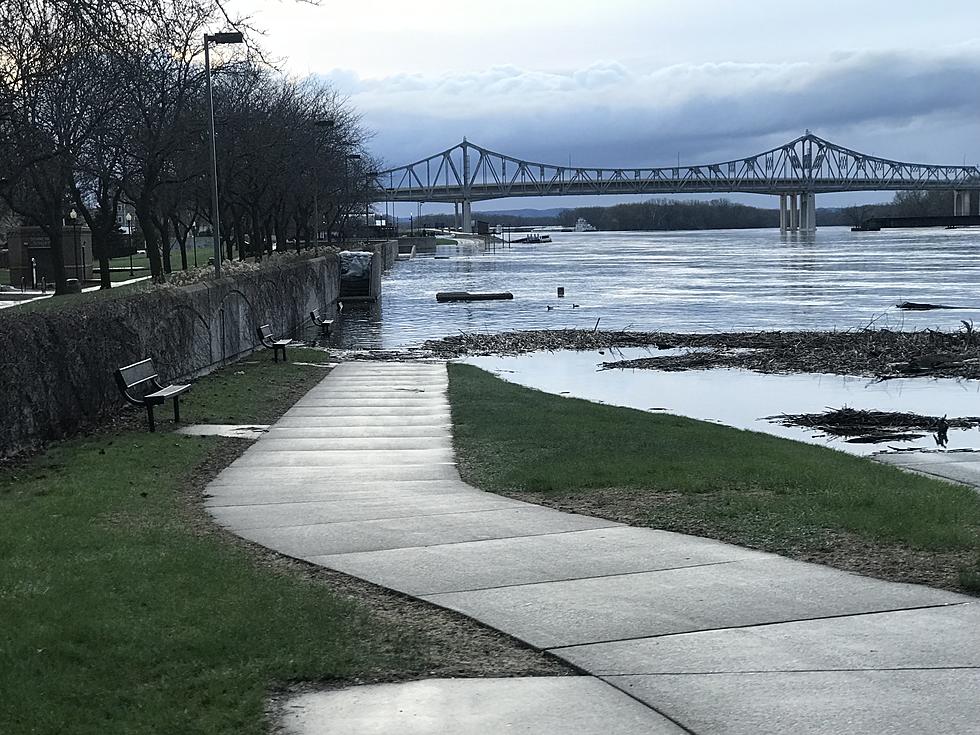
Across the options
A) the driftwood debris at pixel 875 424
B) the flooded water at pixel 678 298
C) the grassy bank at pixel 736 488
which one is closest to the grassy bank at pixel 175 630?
the grassy bank at pixel 736 488

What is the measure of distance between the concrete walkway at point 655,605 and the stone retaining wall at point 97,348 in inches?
114

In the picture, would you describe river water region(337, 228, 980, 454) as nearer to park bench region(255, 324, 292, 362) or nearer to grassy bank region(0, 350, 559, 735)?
park bench region(255, 324, 292, 362)

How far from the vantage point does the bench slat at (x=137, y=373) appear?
15.5 m

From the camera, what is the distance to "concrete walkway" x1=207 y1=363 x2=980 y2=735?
5.39 meters

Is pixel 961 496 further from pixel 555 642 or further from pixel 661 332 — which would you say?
pixel 661 332

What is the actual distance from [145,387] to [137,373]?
1.34m

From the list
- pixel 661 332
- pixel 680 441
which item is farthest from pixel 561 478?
pixel 661 332

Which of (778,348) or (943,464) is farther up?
(943,464)

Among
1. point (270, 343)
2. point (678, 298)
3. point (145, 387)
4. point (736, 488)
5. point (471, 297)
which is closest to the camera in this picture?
point (736, 488)

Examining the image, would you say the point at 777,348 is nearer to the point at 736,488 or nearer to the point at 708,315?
the point at 708,315

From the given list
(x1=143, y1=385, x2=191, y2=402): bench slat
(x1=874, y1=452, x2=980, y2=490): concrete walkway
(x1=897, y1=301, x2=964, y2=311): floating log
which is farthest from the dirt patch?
(x1=897, y1=301, x2=964, y2=311): floating log

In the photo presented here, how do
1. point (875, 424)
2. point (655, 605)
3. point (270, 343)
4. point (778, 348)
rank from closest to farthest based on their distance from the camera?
point (655, 605) → point (875, 424) → point (270, 343) → point (778, 348)

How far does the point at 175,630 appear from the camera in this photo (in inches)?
255

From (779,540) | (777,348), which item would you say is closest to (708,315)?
(777,348)
